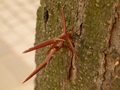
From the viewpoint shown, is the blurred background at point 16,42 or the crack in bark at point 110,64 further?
the blurred background at point 16,42

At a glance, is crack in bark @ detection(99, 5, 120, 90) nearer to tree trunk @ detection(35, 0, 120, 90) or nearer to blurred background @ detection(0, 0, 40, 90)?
tree trunk @ detection(35, 0, 120, 90)

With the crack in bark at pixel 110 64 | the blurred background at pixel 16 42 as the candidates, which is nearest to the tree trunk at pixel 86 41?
the crack in bark at pixel 110 64

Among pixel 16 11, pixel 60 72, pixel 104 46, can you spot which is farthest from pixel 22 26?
pixel 104 46

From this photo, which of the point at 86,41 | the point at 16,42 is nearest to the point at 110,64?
the point at 86,41

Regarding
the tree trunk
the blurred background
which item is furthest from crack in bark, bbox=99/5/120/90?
the blurred background

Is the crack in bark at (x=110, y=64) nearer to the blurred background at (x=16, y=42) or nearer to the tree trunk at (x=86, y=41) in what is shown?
the tree trunk at (x=86, y=41)

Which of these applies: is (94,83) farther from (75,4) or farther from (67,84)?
(75,4)
